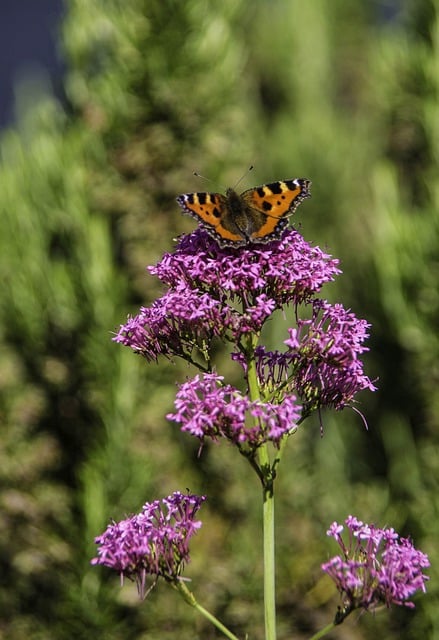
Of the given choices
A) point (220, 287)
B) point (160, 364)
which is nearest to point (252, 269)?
point (220, 287)

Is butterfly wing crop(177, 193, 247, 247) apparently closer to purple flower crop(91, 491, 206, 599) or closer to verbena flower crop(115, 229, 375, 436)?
verbena flower crop(115, 229, 375, 436)

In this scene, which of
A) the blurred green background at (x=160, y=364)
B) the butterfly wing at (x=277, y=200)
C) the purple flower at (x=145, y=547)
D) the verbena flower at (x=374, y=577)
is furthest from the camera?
the blurred green background at (x=160, y=364)

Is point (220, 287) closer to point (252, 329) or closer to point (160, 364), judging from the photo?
point (252, 329)

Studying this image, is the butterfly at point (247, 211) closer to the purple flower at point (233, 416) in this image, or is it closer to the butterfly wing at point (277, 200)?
the butterfly wing at point (277, 200)

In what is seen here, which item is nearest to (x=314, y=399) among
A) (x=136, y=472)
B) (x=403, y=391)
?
(x=136, y=472)

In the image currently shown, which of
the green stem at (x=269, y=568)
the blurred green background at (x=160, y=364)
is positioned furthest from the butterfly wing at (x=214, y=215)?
the blurred green background at (x=160, y=364)

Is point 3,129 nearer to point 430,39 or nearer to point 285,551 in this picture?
point 430,39

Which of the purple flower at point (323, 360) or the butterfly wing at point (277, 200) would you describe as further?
the butterfly wing at point (277, 200)

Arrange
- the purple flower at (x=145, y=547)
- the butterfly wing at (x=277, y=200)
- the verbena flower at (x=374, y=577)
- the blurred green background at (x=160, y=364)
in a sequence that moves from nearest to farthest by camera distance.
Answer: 1. the verbena flower at (x=374, y=577)
2. the purple flower at (x=145, y=547)
3. the butterfly wing at (x=277, y=200)
4. the blurred green background at (x=160, y=364)
